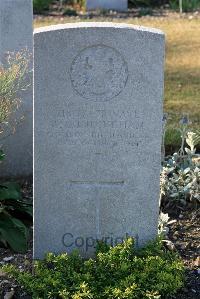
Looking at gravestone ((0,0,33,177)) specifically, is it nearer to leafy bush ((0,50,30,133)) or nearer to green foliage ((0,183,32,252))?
leafy bush ((0,50,30,133))

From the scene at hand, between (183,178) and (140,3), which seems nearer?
(183,178)

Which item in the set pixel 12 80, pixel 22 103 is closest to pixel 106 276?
pixel 12 80

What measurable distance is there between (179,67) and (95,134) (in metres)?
5.52

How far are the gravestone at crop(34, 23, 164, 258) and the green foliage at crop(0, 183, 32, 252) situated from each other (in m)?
0.33

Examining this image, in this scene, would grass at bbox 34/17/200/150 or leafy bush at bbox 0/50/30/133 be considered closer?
leafy bush at bbox 0/50/30/133

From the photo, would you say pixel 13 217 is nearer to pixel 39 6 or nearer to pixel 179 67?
pixel 179 67

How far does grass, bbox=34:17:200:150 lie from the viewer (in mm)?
7809

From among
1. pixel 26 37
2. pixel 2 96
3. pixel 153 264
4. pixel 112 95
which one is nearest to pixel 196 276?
pixel 153 264

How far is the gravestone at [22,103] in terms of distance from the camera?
5.74 metres

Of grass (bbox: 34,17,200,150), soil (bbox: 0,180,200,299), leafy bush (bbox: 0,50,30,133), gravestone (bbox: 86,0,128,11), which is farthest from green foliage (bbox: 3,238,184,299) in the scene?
gravestone (bbox: 86,0,128,11)

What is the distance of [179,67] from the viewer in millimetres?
9742

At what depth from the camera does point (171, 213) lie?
18.1 feet

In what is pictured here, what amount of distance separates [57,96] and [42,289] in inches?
41.4

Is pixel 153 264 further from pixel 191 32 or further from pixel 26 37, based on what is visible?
pixel 191 32
